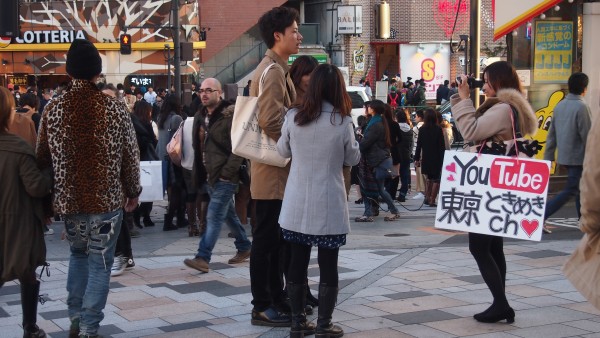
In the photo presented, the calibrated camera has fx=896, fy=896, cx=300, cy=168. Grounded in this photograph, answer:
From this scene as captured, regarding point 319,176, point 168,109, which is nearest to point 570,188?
point 319,176

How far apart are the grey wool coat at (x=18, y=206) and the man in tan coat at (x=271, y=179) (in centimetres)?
147

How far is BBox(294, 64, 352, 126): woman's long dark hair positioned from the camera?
226 inches

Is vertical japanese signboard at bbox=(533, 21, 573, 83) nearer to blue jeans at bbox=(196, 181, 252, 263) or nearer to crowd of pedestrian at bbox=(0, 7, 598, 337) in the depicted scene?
blue jeans at bbox=(196, 181, 252, 263)

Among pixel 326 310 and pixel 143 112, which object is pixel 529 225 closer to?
pixel 326 310

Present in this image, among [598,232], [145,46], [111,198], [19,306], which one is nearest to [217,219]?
[19,306]

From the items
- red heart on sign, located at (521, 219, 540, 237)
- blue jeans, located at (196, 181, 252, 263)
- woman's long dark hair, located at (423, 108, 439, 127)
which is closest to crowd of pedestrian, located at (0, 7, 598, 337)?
red heart on sign, located at (521, 219, 540, 237)

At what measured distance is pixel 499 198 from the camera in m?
6.19

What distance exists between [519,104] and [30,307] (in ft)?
11.9

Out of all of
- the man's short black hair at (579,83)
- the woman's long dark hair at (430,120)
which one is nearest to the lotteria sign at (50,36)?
the woman's long dark hair at (430,120)

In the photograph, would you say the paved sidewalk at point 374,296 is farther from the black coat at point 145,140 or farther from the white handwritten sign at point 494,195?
the black coat at point 145,140

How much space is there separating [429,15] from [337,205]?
118 feet

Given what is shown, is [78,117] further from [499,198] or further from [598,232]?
[598,232]

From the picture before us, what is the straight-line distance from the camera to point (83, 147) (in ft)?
18.6

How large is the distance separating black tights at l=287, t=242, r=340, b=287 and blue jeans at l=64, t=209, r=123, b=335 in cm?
118
